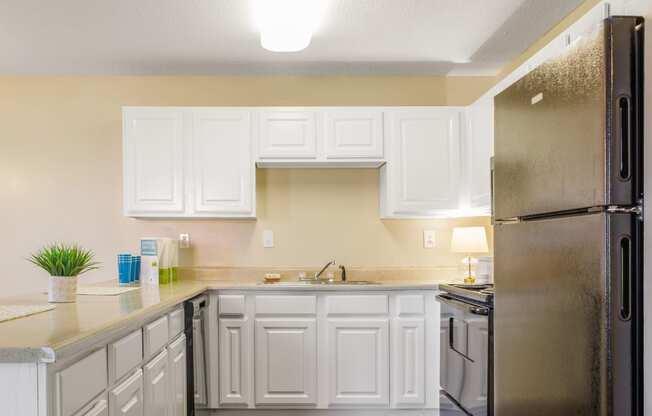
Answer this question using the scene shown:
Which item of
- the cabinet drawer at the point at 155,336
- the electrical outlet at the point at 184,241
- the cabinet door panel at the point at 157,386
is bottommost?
the cabinet door panel at the point at 157,386

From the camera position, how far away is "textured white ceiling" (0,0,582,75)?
2711 mm

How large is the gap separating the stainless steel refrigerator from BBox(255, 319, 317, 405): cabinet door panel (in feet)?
5.24

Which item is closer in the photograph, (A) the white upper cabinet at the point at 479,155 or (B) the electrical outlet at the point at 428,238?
(A) the white upper cabinet at the point at 479,155

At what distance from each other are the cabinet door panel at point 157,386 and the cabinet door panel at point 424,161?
5.99 feet

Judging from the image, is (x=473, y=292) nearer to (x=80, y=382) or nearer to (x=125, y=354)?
(x=125, y=354)

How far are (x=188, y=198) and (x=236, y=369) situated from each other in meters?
1.16

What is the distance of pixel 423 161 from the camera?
11.4ft

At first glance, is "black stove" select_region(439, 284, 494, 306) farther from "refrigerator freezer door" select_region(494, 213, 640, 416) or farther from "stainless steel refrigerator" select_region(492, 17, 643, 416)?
"stainless steel refrigerator" select_region(492, 17, 643, 416)

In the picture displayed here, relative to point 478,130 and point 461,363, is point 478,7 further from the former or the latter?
point 461,363

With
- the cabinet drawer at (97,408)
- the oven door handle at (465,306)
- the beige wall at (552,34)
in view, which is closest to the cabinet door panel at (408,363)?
the oven door handle at (465,306)

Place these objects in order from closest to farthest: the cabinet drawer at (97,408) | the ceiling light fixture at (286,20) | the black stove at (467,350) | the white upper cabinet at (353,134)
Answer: the cabinet drawer at (97,408)
the black stove at (467,350)
the ceiling light fixture at (286,20)
the white upper cabinet at (353,134)

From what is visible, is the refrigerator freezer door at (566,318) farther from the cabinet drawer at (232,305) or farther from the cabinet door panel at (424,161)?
the cabinet drawer at (232,305)

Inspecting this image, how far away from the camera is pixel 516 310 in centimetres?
185

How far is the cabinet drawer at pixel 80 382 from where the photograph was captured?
130 centimetres
